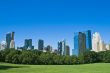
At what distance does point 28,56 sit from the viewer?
135 metres

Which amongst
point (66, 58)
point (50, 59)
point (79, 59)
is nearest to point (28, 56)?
point (50, 59)

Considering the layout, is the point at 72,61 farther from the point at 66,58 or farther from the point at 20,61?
the point at 20,61

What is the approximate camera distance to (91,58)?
15312 cm

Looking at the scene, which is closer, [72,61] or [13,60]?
[13,60]

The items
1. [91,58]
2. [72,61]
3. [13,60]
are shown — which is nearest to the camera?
[13,60]

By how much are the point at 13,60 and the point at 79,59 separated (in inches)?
1558

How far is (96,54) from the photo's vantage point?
157750 mm

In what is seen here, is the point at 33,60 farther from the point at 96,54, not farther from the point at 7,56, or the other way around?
the point at 96,54

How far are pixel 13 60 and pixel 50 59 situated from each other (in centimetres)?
2028

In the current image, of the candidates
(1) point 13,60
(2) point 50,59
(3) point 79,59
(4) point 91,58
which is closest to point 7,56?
(1) point 13,60

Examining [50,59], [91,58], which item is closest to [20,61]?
[50,59]

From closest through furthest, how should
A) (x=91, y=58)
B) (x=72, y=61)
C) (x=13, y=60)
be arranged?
(x=13, y=60) → (x=72, y=61) → (x=91, y=58)

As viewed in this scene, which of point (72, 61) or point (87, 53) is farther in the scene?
point (87, 53)

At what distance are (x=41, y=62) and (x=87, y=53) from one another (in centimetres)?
3386
